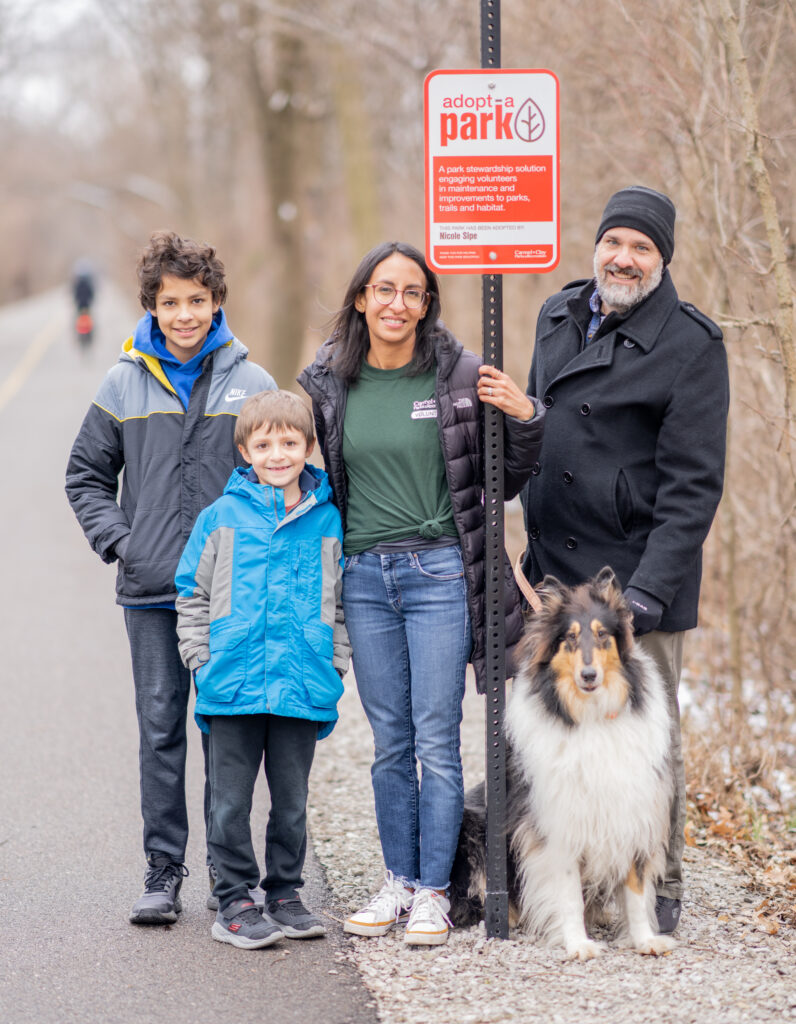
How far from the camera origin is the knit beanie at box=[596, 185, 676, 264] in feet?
13.9

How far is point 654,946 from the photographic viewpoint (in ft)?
13.6

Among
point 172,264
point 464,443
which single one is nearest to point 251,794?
point 464,443

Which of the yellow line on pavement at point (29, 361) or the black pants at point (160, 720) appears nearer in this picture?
the black pants at point (160, 720)

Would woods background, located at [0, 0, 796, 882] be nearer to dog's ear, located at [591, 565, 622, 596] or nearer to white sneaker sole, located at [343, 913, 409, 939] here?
dog's ear, located at [591, 565, 622, 596]

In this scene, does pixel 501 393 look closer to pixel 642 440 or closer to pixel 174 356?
pixel 642 440

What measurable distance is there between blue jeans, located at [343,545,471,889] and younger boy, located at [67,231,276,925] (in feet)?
2.28

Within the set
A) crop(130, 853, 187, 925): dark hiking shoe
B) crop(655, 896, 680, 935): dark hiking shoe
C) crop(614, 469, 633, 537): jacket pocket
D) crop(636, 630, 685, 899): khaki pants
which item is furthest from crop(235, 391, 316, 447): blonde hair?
crop(655, 896, 680, 935): dark hiking shoe

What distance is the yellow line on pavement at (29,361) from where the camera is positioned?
25.6m

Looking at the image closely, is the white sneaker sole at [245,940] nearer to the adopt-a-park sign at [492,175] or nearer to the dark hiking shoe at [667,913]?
the dark hiking shoe at [667,913]

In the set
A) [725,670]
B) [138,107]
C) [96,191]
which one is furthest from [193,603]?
[96,191]

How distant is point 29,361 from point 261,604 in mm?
30398

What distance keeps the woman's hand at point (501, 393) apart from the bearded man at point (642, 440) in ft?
1.10

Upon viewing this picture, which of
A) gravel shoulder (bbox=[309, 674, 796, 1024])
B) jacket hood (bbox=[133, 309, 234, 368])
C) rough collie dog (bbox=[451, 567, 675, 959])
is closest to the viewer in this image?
gravel shoulder (bbox=[309, 674, 796, 1024])

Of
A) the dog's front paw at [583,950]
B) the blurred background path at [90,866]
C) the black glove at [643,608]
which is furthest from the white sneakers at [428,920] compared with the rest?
the black glove at [643,608]
